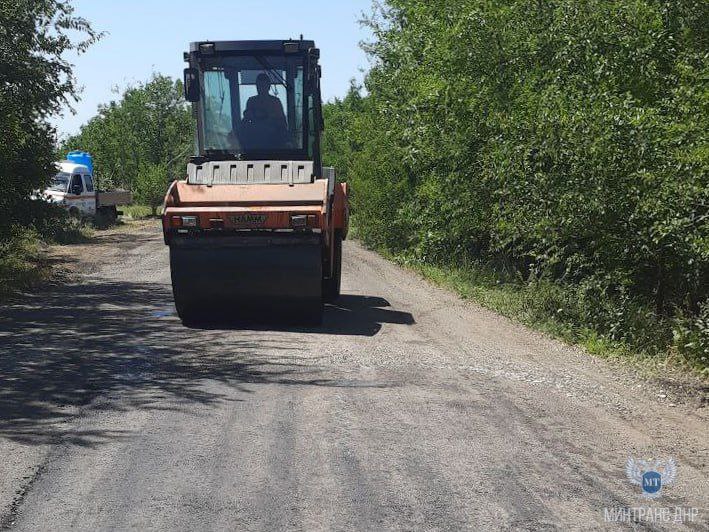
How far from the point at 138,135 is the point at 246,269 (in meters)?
59.7

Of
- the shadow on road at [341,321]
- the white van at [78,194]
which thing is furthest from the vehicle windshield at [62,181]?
the shadow on road at [341,321]

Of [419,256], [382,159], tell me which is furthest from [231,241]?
[382,159]

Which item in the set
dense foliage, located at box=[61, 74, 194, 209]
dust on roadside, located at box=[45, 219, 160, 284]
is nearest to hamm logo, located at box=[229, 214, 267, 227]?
dust on roadside, located at box=[45, 219, 160, 284]

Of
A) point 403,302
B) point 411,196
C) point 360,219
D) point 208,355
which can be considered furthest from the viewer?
point 360,219

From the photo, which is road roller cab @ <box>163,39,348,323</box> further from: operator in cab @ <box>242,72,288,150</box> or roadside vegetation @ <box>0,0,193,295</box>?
roadside vegetation @ <box>0,0,193,295</box>

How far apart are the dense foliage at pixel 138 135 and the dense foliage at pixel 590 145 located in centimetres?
4352

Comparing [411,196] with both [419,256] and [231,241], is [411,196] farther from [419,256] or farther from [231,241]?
[231,241]

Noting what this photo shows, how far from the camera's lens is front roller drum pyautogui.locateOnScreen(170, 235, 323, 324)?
11.1 meters

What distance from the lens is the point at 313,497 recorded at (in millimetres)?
5332

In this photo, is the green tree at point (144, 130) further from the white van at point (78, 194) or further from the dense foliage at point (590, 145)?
the dense foliage at point (590, 145)

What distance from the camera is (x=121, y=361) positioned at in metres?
9.32

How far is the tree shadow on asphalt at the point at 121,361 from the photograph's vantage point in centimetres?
741

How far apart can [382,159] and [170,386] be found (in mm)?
18997

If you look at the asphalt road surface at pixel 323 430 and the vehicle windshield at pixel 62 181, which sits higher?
the vehicle windshield at pixel 62 181
